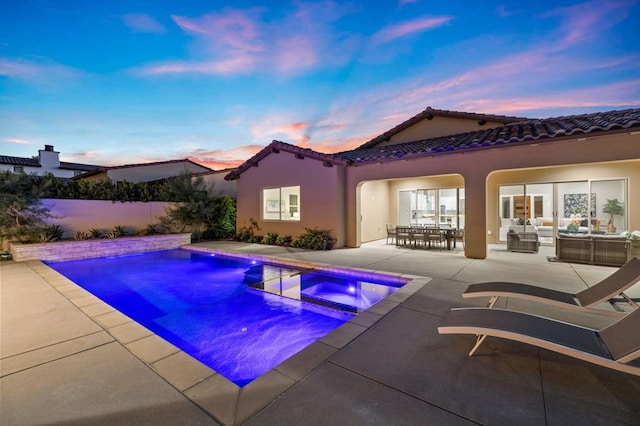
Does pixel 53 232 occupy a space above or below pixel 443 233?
above

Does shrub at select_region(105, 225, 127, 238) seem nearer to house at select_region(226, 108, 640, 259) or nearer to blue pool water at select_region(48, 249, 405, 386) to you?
blue pool water at select_region(48, 249, 405, 386)

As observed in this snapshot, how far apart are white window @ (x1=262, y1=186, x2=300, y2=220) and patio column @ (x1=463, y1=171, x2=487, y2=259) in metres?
6.66

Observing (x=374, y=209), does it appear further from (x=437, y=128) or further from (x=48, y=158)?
(x=48, y=158)

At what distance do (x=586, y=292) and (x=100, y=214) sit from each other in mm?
15684

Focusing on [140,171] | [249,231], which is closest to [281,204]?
[249,231]

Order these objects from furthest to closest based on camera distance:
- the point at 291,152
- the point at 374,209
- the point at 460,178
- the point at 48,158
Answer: the point at 48,158, the point at 374,209, the point at 460,178, the point at 291,152

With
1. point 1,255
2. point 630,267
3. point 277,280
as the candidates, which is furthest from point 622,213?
point 1,255

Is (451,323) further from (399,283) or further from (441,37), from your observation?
(441,37)

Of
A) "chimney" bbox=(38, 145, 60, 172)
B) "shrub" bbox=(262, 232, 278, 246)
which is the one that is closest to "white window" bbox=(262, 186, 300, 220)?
"shrub" bbox=(262, 232, 278, 246)

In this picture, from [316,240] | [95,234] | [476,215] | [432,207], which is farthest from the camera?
[432,207]

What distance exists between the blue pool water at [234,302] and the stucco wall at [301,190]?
10.5ft

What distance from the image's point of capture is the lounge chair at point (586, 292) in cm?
327

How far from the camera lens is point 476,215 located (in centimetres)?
842

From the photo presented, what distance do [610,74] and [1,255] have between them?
22884 mm
